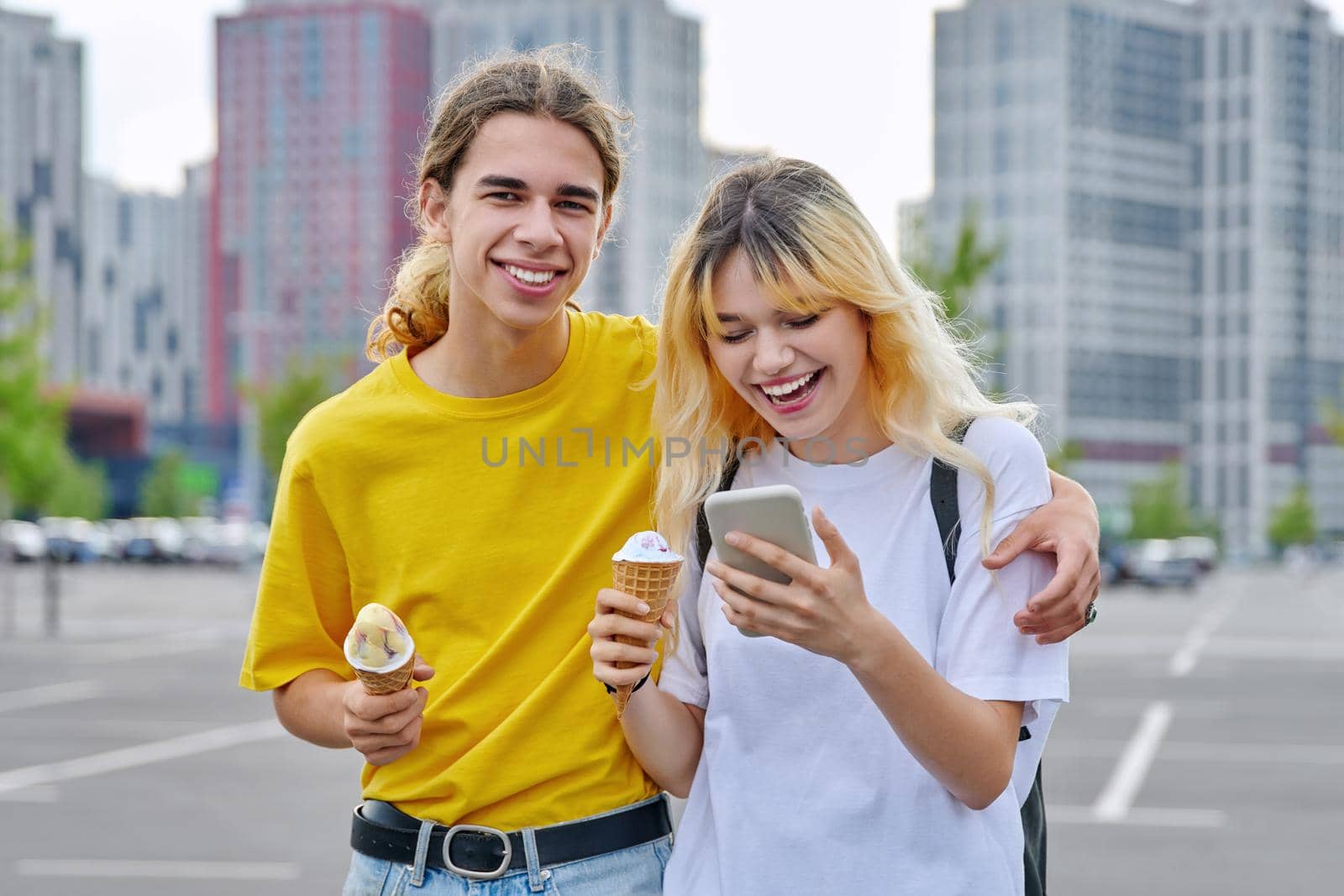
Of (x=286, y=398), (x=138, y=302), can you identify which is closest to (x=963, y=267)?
(x=286, y=398)

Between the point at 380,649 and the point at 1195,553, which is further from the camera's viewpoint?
the point at 1195,553

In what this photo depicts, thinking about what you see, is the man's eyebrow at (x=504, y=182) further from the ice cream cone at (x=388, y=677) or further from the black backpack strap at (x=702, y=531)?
the ice cream cone at (x=388, y=677)

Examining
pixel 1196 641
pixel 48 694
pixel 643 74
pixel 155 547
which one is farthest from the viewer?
pixel 643 74

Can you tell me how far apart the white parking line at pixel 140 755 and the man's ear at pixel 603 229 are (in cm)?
946

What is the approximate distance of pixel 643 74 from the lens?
12006 cm

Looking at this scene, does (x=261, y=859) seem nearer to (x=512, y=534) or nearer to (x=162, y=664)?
(x=512, y=534)

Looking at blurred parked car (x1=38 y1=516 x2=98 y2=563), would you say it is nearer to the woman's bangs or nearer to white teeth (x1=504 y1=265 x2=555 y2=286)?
white teeth (x1=504 y1=265 x2=555 y2=286)

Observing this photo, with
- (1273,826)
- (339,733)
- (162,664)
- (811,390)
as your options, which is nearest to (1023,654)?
(811,390)

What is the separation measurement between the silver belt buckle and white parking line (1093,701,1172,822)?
8153mm

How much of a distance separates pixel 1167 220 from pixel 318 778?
125 meters

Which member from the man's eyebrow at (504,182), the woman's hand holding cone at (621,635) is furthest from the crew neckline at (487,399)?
the woman's hand holding cone at (621,635)

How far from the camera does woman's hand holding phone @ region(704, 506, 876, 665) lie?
2178 mm

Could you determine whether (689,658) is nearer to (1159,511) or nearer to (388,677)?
(388,677)

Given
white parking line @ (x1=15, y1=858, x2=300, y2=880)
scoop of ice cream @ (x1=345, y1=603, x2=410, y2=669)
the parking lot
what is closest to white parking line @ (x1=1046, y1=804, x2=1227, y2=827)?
the parking lot
